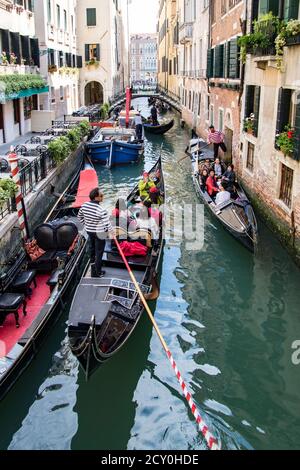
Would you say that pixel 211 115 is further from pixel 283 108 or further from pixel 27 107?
pixel 283 108

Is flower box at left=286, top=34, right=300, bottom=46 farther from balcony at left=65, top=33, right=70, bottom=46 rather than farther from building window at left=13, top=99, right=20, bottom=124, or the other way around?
balcony at left=65, top=33, right=70, bottom=46

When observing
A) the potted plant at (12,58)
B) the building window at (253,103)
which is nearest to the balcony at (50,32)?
the potted plant at (12,58)

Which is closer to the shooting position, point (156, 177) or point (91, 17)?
point (156, 177)

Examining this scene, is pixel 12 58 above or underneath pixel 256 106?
above

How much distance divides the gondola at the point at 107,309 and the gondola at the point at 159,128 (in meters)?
16.7

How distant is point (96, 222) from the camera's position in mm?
5930

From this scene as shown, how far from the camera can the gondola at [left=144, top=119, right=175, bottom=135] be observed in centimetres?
2286

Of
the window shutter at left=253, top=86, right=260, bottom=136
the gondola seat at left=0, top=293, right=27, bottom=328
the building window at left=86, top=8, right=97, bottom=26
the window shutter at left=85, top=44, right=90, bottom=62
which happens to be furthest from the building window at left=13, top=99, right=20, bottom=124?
the building window at left=86, top=8, right=97, bottom=26

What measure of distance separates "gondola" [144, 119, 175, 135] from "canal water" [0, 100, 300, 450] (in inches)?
633

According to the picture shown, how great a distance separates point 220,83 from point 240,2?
9.51 feet

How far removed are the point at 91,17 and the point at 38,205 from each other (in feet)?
69.9

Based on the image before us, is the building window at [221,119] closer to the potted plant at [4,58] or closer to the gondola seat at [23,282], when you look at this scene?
the potted plant at [4,58]

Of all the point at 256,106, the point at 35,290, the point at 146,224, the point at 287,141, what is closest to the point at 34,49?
the point at 256,106

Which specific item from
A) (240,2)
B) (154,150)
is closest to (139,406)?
(240,2)
